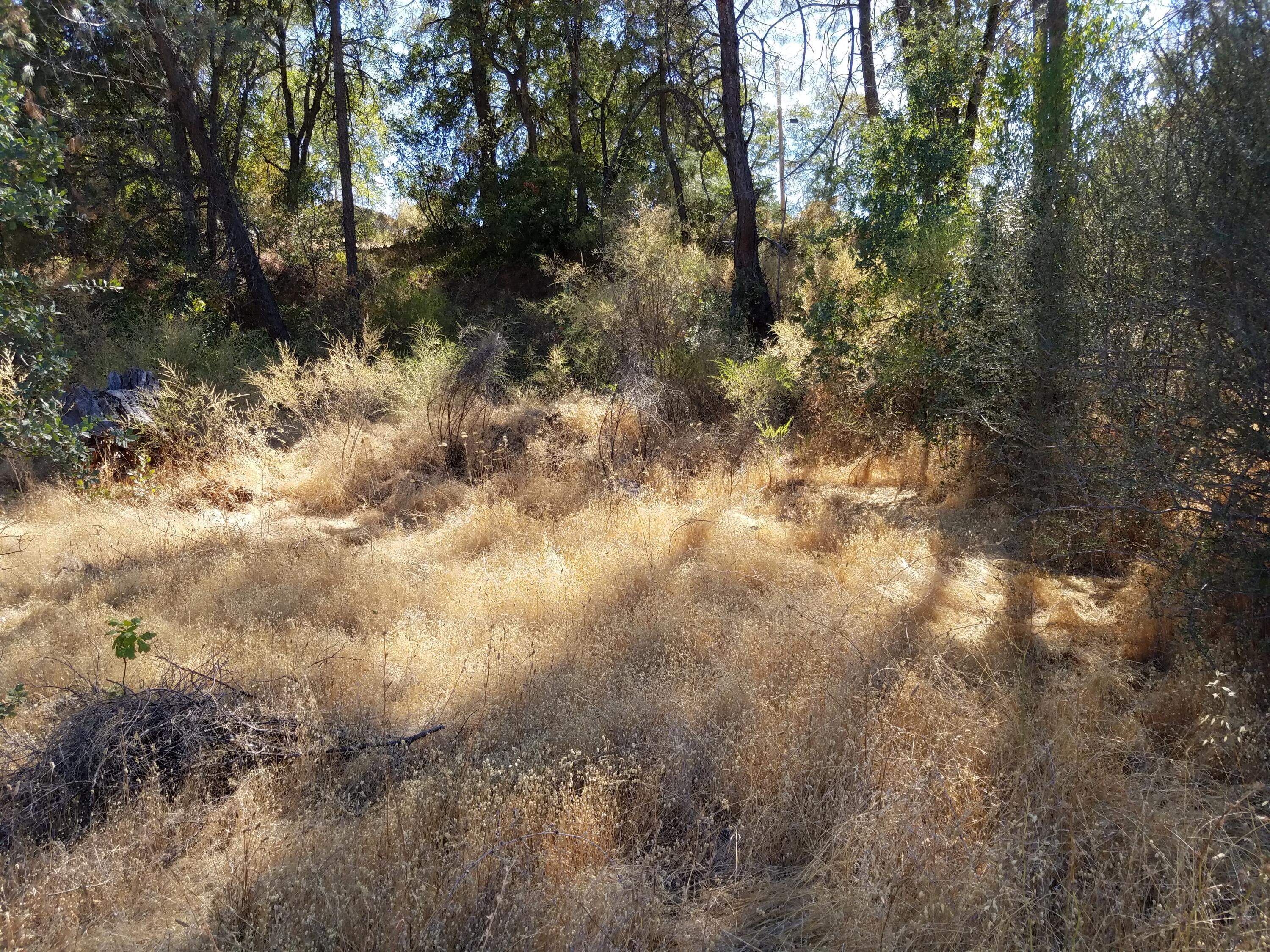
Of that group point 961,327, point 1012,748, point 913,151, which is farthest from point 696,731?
point 913,151

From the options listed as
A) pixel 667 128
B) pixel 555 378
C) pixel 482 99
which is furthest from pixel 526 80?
pixel 555 378

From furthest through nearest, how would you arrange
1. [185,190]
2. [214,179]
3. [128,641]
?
[185,190] → [214,179] → [128,641]

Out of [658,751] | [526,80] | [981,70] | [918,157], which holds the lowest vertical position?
[658,751]

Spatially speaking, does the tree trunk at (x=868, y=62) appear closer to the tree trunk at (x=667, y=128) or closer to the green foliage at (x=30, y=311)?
the tree trunk at (x=667, y=128)

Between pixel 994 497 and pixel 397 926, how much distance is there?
20.7 ft

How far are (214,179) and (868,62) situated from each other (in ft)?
40.7

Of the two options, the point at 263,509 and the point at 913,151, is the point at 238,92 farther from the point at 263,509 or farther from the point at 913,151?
the point at 913,151

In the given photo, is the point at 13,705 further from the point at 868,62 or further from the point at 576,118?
the point at 576,118

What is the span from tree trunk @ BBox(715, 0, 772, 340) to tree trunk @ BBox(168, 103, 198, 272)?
10768mm

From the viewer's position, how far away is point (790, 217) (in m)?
17.2

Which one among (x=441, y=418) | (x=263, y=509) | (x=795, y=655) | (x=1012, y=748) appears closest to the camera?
(x=1012, y=748)

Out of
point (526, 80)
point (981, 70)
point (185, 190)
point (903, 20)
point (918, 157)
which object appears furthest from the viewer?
point (526, 80)

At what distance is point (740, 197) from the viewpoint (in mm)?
11547

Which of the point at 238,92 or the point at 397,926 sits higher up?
the point at 238,92
